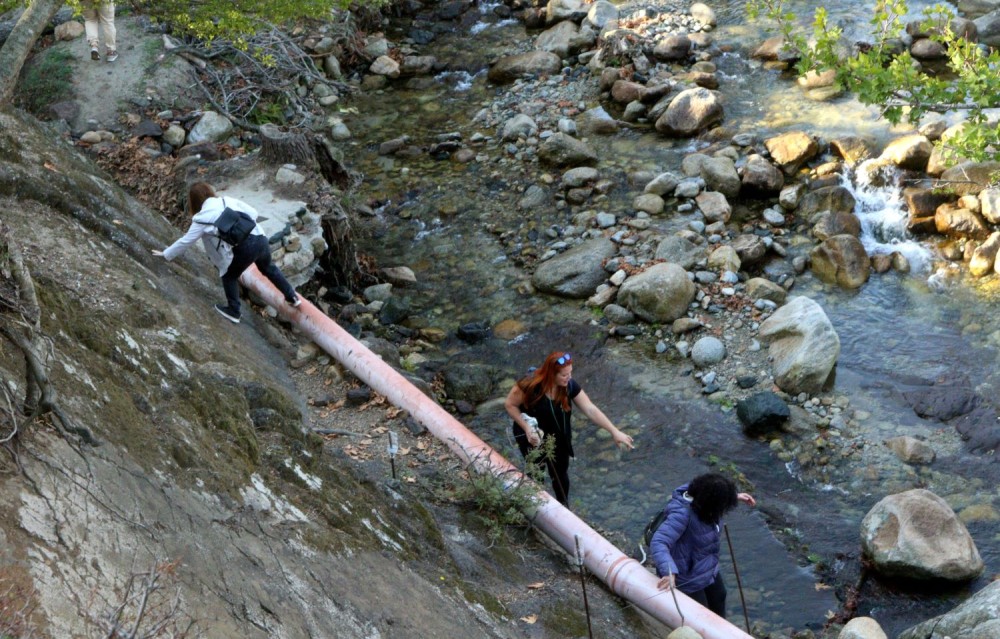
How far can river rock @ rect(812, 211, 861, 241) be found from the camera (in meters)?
12.6

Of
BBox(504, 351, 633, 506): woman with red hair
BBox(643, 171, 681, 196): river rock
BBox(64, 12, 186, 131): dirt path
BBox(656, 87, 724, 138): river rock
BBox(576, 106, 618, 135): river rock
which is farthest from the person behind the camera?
BBox(576, 106, 618, 135): river rock

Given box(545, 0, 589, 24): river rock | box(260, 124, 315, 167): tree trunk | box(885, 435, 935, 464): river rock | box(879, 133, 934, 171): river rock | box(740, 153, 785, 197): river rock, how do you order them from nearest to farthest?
1. box(885, 435, 935, 464): river rock
2. box(260, 124, 315, 167): tree trunk
3. box(879, 133, 934, 171): river rock
4. box(740, 153, 785, 197): river rock
5. box(545, 0, 589, 24): river rock

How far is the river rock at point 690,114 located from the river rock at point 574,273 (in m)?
A: 3.26

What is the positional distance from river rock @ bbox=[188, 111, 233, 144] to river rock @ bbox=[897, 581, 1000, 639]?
34.9 feet

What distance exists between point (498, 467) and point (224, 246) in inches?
122

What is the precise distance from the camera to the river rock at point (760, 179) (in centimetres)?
1336

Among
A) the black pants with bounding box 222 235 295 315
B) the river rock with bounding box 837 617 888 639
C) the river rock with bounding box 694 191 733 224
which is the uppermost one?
the black pants with bounding box 222 235 295 315

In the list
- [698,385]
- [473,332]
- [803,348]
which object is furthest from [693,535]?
[473,332]

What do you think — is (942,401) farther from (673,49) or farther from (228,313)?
(673,49)

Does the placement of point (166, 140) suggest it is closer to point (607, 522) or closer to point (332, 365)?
point (332, 365)

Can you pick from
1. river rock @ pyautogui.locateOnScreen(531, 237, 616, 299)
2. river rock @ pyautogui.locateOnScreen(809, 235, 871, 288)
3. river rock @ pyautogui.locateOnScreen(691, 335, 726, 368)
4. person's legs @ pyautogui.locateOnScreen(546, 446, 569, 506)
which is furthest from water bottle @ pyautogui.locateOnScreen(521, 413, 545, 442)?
river rock @ pyautogui.locateOnScreen(809, 235, 871, 288)

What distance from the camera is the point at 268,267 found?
906cm

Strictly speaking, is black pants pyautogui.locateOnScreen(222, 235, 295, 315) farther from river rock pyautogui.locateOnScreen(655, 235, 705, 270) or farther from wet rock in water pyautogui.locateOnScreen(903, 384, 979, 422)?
wet rock in water pyautogui.locateOnScreen(903, 384, 979, 422)

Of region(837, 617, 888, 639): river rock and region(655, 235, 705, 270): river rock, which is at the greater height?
region(837, 617, 888, 639): river rock
